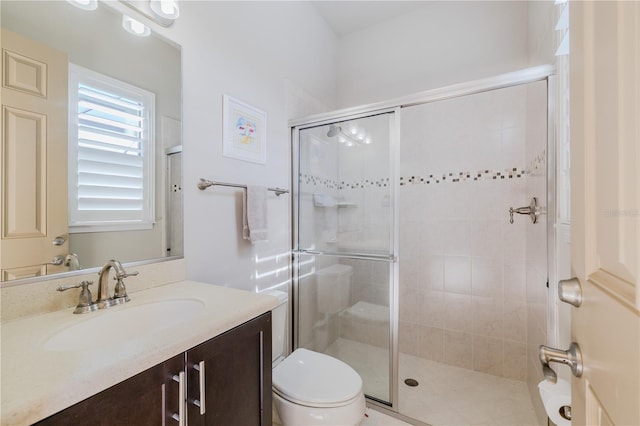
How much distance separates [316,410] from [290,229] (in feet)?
3.86

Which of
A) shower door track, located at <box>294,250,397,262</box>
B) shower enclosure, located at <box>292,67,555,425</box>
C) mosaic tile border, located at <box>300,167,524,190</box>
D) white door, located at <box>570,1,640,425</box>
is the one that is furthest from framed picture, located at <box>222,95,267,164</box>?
white door, located at <box>570,1,640,425</box>

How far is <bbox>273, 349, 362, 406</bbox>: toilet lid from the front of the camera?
1161 mm

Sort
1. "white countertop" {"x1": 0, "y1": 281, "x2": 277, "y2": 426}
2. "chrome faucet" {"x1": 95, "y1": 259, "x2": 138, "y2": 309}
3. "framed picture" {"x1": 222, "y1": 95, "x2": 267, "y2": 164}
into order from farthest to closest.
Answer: "framed picture" {"x1": 222, "y1": 95, "x2": 267, "y2": 164} < "chrome faucet" {"x1": 95, "y1": 259, "x2": 138, "y2": 309} < "white countertop" {"x1": 0, "y1": 281, "x2": 277, "y2": 426}

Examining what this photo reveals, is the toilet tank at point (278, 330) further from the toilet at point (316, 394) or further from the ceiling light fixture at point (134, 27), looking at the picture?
the ceiling light fixture at point (134, 27)

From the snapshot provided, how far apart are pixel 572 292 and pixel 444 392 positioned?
5.82 feet

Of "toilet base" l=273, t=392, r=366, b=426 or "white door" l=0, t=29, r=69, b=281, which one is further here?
"toilet base" l=273, t=392, r=366, b=426

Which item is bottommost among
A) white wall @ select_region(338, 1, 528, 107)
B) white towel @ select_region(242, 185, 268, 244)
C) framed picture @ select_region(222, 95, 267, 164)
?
white towel @ select_region(242, 185, 268, 244)

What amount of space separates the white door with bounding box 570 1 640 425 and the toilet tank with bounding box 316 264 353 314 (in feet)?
5.34

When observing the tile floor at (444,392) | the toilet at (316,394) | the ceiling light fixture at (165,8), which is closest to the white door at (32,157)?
the ceiling light fixture at (165,8)

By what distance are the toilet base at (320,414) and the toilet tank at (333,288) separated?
38.5 inches

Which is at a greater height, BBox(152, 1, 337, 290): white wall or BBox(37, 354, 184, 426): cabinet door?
BBox(152, 1, 337, 290): white wall

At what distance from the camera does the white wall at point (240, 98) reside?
1.33m

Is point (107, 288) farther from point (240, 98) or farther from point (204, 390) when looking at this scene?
point (240, 98)

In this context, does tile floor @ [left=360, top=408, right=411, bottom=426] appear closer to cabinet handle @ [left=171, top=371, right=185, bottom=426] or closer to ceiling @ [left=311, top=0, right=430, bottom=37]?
cabinet handle @ [left=171, top=371, right=185, bottom=426]
